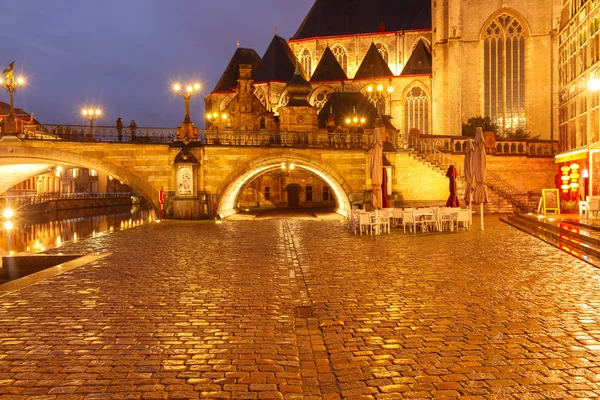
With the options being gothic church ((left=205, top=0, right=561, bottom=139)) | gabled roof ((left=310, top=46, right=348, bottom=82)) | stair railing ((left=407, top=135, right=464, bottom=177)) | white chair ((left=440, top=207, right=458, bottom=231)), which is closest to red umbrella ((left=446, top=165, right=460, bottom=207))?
white chair ((left=440, top=207, right=458, bottom=231))

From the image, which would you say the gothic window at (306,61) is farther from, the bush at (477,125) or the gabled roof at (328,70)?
the bush at (477,125)

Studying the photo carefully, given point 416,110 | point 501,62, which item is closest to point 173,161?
point 501,62

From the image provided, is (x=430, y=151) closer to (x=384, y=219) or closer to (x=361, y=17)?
(x=384, y=219)

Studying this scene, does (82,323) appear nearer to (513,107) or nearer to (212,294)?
(212,294)

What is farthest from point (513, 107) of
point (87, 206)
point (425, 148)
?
point (87, 206)

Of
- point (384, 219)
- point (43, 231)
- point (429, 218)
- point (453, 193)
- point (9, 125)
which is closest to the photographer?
point (384, 219)

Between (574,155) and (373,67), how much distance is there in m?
33.7

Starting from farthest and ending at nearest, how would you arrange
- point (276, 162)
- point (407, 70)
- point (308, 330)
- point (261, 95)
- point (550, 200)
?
point (261, 95) → point (407, 70) → point (276, 162) → point (550, 200) → point (308, 330)

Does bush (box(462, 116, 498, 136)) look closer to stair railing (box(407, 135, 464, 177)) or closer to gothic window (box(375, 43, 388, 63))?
stair railing (box(407, 135, 464, 177))

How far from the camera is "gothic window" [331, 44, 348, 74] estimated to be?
6353 cm

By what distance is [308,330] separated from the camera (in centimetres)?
658

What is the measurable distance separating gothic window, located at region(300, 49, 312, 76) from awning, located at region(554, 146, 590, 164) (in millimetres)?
37525

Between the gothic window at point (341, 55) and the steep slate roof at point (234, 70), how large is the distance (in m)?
10.3

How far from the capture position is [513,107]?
45.5 meters
